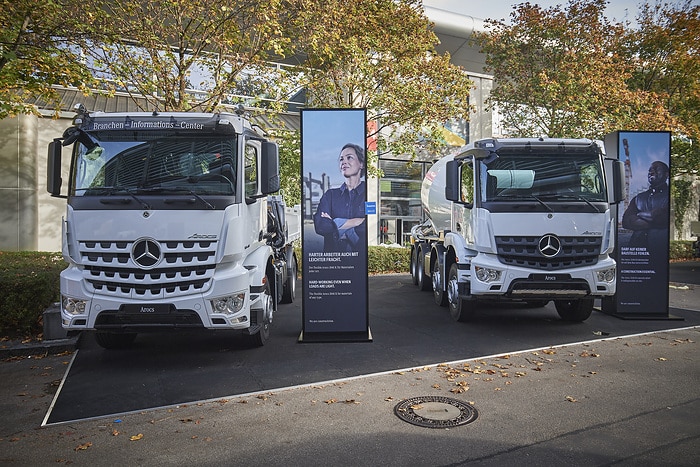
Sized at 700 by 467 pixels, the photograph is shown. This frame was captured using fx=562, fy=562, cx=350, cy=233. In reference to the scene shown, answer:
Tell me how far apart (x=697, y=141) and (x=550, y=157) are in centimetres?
1591

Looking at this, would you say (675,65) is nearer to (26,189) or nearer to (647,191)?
(647,191)

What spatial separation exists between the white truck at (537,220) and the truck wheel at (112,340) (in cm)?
522

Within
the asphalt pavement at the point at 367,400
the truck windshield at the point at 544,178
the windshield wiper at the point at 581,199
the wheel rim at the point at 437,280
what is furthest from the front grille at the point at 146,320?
the wheel rim at the point at 437,280

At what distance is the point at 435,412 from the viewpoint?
5.21 metres

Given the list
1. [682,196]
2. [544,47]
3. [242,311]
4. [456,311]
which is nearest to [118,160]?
[242,311]

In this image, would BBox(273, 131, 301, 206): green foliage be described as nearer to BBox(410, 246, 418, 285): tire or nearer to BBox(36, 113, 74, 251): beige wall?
BBox(410, 246, 418, 285): tire

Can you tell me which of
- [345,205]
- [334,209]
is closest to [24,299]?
[334,209]

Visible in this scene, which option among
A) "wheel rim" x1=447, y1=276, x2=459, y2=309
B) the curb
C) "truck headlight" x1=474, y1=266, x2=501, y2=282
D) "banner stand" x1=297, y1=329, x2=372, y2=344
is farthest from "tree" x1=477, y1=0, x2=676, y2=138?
A: the curb

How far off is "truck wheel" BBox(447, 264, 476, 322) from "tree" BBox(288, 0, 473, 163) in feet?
24.2

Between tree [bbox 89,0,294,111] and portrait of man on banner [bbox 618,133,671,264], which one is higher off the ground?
tree [bbox 89,0,294,111]

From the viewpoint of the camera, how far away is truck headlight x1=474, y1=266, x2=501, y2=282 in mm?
8586

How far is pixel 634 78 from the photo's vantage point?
22.3m

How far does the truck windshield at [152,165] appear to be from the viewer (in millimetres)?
6691

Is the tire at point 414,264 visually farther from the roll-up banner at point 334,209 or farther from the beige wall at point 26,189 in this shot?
the beige wall at point 26,189
